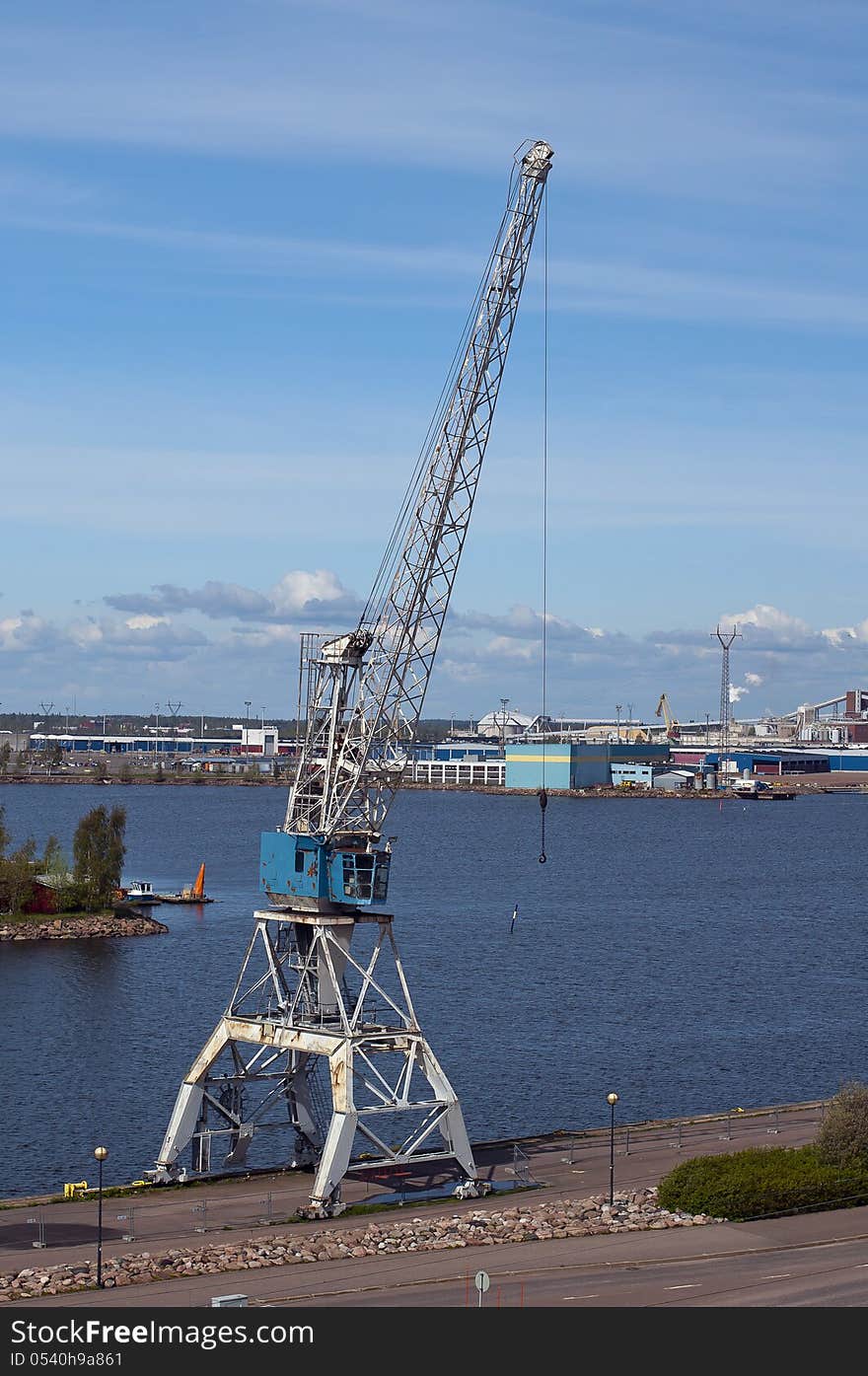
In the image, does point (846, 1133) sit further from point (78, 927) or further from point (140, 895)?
point (140, 895)

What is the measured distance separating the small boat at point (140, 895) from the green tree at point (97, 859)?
6.63 meters

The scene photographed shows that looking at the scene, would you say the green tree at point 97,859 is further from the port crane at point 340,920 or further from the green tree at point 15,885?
the port crane at point 340,920

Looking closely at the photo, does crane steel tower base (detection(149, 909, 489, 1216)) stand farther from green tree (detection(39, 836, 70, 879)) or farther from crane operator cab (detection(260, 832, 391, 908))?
green tree (detection(39, 836, 70, 879))

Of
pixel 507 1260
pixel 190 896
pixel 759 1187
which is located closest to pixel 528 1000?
pixel 759 1187

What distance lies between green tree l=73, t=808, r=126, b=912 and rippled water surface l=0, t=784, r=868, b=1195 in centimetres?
534

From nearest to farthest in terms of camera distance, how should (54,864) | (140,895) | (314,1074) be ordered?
(314,1074)
(54,864)
(140,895)

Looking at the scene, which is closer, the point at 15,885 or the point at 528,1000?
the point at 528,1000

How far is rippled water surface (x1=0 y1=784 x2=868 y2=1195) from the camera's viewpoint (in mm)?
52344

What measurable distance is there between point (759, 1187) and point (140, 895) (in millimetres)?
79074

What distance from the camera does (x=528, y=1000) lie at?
70.9 m

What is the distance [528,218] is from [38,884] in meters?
61.4

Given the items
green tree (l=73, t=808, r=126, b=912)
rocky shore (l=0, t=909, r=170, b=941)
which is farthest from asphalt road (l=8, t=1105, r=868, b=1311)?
green tree (l=73, t=808, r=126, b=912)

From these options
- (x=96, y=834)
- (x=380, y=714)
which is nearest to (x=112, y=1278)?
(x=380, y=714)

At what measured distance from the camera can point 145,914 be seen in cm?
10506
